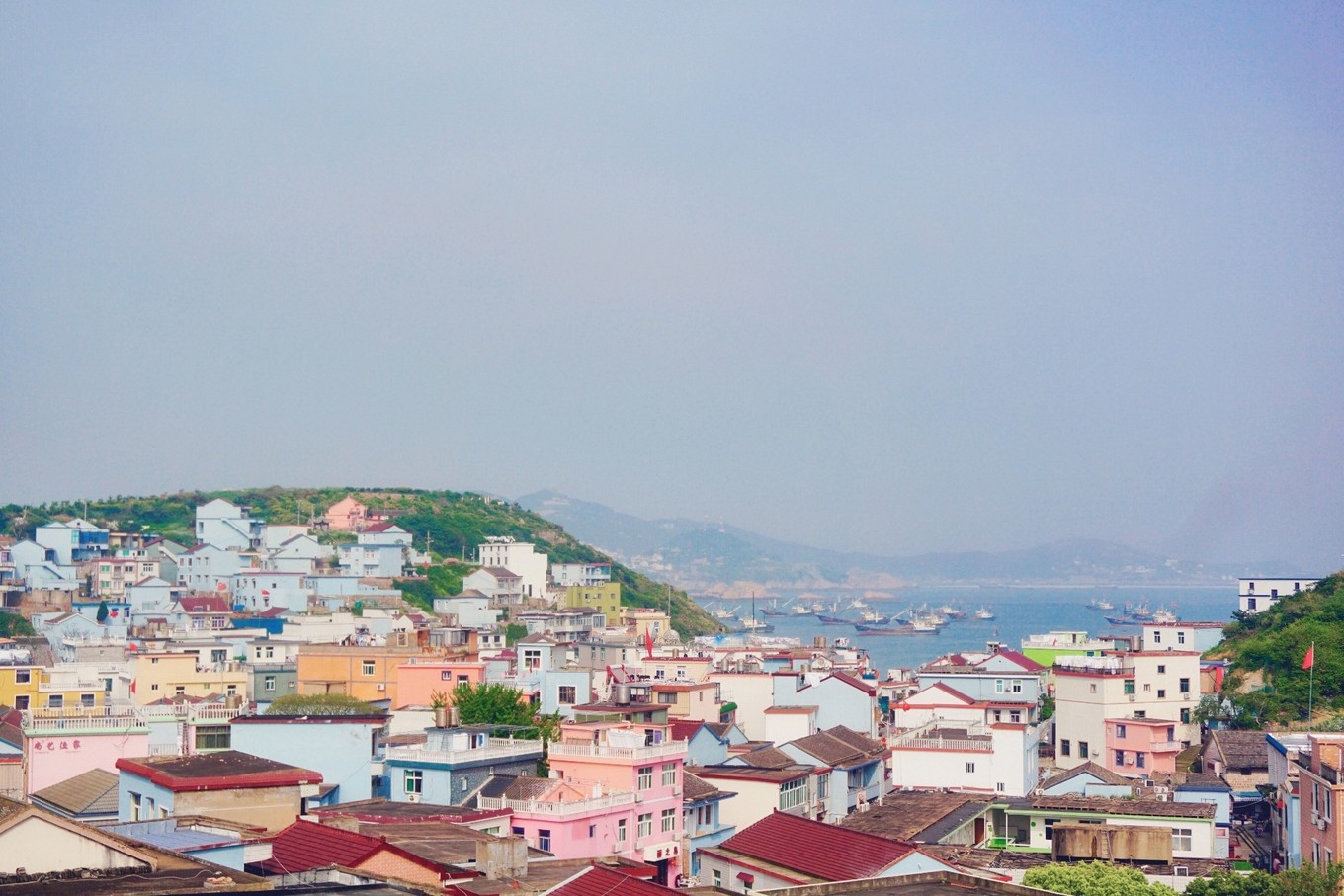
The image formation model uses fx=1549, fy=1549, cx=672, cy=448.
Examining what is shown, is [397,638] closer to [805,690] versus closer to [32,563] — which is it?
[805,690]

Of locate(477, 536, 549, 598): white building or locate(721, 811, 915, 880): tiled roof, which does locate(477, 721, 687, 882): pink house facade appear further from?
locate(477, 536, 549, 598): white building

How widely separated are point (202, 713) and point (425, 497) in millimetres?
82272

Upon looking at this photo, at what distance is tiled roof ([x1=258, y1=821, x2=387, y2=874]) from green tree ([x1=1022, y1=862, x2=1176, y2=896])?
27.7ft

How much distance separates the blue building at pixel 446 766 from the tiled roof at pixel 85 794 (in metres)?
4.24

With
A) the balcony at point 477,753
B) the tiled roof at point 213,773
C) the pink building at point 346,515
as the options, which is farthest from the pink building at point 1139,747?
the pink building at point 346,515

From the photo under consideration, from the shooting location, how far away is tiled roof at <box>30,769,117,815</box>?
21.0m

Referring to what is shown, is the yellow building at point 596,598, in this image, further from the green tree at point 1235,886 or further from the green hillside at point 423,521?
the green tree at point 1235,886

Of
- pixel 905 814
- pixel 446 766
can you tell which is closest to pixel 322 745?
pixel 446 766

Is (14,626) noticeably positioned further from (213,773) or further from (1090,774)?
(1090,774)

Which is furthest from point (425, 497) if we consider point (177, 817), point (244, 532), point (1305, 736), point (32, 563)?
point (177, 817)

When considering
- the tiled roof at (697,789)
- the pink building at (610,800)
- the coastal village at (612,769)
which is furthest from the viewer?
the tiled roof at (697,789)

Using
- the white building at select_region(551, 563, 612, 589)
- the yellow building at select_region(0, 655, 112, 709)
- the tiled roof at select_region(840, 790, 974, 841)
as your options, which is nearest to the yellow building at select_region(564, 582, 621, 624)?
the white building at select_region(551, 563, 612, 589)

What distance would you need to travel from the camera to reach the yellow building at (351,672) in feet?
134

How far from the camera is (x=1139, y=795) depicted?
27.7 meters
